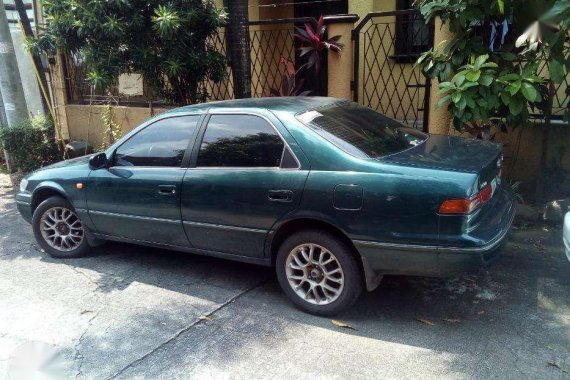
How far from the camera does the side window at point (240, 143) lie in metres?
3.83

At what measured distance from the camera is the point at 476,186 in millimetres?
3234

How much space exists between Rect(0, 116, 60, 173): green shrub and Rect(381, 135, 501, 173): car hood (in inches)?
→ 273

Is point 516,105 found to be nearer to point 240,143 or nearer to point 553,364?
point 553,364

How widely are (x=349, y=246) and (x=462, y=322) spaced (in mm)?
1013

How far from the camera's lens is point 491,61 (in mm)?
5105

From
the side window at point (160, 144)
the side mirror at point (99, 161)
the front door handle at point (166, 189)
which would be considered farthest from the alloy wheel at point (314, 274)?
the side mirror at point (99, 161)

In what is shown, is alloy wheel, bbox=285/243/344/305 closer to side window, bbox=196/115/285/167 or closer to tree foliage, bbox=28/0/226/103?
side window, bbox=196/115/285/167

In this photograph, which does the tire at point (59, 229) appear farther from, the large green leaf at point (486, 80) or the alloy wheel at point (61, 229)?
the large green leaf at point (486, 80)

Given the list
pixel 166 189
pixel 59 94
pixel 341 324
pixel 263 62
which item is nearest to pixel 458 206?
pixel 341 324

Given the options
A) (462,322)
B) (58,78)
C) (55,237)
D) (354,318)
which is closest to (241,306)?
(354,318)

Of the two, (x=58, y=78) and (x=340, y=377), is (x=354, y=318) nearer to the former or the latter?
(x=340, y=377)

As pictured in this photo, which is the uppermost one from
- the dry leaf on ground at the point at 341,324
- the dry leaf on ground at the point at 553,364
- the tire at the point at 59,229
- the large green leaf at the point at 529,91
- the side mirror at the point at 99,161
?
the large green leaf at the point at 529,91

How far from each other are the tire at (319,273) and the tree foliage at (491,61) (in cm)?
221

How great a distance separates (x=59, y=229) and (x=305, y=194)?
2964mm
